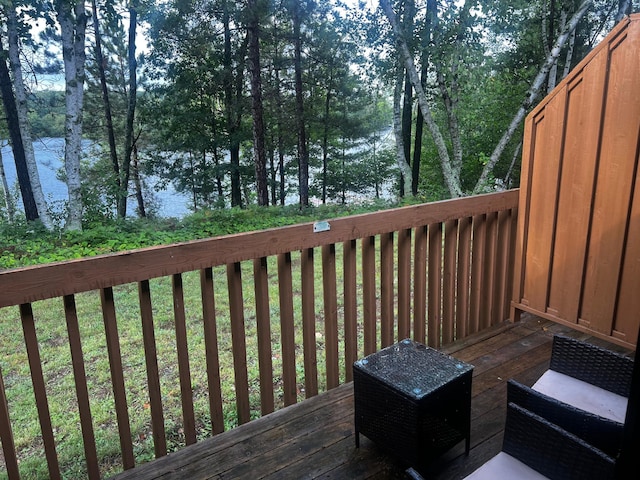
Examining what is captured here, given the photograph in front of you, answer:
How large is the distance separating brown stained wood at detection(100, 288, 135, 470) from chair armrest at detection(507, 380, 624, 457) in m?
1.40

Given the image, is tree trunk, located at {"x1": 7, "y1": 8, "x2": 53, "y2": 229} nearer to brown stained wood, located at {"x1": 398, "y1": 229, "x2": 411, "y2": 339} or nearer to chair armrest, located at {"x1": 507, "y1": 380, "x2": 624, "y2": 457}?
brown stained wood, located at {"x1": 398, "y1": 229, "x2": 411, "y2": 339}

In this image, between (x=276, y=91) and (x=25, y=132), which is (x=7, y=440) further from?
(x=276, y=91)

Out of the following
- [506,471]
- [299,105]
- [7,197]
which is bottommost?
[7,197]

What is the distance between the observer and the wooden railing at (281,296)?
1.48m

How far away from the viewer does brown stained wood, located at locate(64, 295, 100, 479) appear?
1.50m

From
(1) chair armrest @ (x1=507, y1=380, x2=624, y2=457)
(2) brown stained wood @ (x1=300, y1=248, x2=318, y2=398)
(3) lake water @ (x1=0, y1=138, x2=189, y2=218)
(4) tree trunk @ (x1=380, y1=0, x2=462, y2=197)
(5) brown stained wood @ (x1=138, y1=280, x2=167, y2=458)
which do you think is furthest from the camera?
(3) lake water @ (x1=0, y1=138, x2=189, y2=218)

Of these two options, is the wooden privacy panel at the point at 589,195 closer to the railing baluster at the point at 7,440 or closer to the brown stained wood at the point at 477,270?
the brown stained wood at the point at 477,270

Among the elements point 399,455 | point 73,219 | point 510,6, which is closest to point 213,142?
point 73,219

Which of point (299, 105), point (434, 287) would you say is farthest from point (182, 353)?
point (299, 105)

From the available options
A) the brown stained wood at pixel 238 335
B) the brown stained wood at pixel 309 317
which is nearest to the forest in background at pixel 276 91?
the brown stained wood at pixel 309 317

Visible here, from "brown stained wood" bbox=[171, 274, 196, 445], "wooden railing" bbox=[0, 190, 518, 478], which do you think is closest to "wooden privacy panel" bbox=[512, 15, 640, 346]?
"wooden railing" bbox=[0, 190, 518, 478]

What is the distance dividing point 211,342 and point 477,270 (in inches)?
68.3

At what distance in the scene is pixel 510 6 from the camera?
949cm

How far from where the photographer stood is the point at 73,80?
27.7 feet
